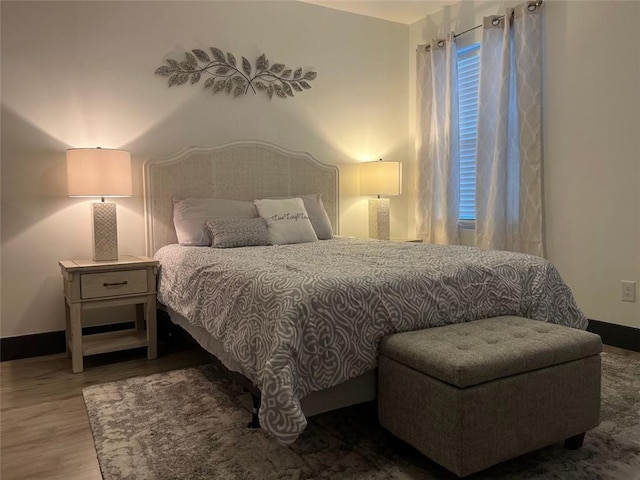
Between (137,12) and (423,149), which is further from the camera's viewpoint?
(423,149)

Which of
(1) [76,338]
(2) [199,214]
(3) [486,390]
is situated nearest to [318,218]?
(2) [199,214]

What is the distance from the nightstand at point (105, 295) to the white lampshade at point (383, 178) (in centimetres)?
197

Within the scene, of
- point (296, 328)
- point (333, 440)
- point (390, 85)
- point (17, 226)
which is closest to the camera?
point (296, 328)

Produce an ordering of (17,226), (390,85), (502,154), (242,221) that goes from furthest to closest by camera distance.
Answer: (390,85) → (502,154) → (242,221) → (17,226)

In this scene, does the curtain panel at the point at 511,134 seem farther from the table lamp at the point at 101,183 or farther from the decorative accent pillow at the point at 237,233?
the table lamp at the point at 101,183

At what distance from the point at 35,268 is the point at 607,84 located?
376cm

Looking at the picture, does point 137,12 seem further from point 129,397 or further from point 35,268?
point 129,397

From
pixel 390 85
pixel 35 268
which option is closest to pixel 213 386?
pixel 35 268

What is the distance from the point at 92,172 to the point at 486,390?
249 cm

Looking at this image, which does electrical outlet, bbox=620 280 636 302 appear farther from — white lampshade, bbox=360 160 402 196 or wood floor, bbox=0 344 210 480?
wood floor, bbox=0 344 210 480

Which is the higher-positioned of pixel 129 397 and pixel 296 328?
pixel 296 328

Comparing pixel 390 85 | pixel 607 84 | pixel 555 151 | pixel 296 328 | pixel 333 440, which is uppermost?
pixel 390 85

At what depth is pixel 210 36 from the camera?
3.82 metres

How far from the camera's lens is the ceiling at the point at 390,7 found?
4273mm
